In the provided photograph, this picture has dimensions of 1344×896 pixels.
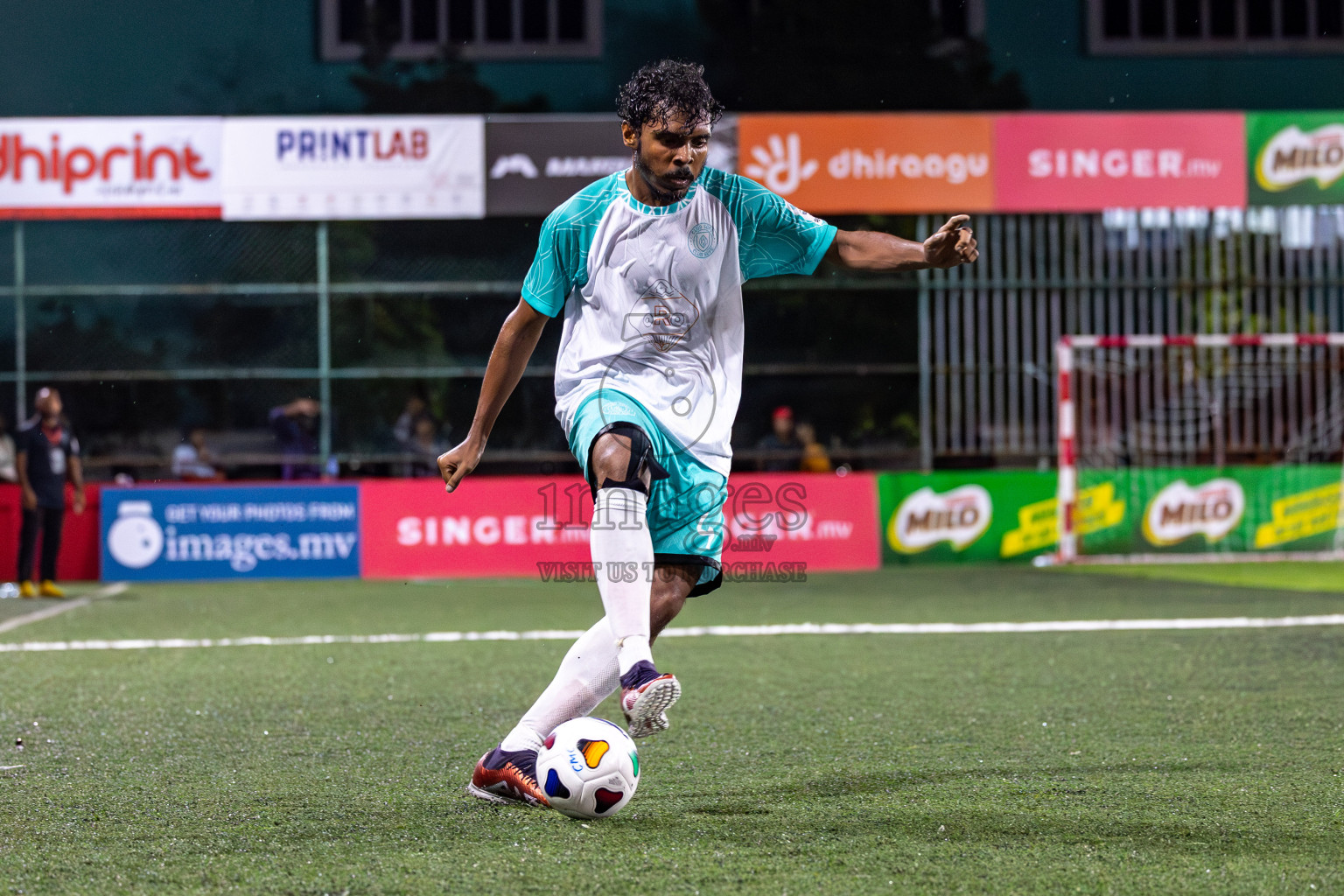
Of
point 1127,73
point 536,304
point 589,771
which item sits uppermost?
point 1127,73

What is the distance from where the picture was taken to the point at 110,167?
1423 centimetres

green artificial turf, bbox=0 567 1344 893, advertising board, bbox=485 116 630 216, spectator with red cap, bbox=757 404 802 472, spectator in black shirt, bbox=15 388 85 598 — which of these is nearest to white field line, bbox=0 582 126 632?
spectator in black shirt, bbox=15 388 85 598

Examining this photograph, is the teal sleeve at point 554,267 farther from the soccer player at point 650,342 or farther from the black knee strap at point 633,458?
the black knee strap at point 633,458

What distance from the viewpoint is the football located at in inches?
142

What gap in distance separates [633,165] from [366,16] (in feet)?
44.9

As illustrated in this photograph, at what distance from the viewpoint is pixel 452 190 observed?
14.3m

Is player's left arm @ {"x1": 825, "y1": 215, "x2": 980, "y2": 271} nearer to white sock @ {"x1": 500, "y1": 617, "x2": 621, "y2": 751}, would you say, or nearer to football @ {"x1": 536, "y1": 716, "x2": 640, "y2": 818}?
white sock @ {"x1": 500, "y1": 617, "x2": 621, "y2": 751}

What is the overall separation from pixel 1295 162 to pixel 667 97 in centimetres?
1307

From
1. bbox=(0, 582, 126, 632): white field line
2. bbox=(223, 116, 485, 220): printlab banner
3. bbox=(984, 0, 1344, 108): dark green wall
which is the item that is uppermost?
bbox=(984, 0, 1344, 108): dark green wall

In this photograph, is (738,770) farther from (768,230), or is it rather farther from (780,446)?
(780,446)

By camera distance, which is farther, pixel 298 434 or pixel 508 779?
pixel 298 434

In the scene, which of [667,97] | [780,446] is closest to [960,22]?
[780,446]

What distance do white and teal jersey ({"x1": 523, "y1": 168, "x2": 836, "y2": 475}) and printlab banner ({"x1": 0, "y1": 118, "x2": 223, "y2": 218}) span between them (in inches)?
450

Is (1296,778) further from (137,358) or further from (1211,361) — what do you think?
(137,358)
